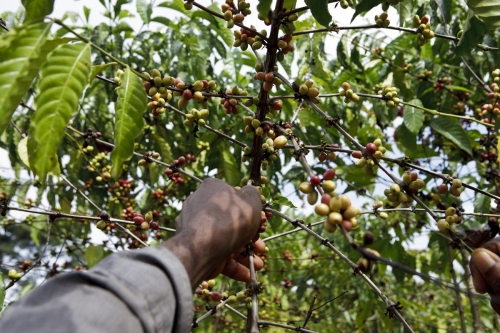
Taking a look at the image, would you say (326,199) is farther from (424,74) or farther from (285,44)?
(424,74)

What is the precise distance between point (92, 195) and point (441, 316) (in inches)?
176

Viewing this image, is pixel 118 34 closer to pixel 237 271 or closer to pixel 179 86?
pixel 179 86

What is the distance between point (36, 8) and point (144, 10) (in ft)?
8.65

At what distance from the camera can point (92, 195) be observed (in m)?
4.23

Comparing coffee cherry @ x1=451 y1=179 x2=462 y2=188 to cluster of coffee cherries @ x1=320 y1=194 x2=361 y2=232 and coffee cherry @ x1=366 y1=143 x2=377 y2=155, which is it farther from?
cluster of coffee cherries @ x1=320 y1=194 x2=361 y2=232

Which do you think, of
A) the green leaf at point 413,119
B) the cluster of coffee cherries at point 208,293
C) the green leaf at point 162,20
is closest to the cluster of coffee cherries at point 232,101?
the cluster of coffee cherries at point 208,293

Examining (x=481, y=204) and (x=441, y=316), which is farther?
(x=441, y=316)

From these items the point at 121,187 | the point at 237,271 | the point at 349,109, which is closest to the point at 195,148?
the point at 121,187

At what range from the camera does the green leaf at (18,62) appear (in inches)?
43.5

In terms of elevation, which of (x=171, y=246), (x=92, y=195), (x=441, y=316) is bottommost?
(x=441, y=316)

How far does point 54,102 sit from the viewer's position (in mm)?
1131

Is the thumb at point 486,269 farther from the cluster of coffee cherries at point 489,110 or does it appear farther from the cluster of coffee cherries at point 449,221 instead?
the cluster of coffee cherries at point 489,110

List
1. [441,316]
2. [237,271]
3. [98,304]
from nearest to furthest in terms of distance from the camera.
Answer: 1. [98,304]
2. [237,271]
3. [441,316]

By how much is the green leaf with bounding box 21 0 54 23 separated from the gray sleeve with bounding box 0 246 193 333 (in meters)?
0.66
